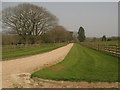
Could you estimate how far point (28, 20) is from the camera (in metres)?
29.9

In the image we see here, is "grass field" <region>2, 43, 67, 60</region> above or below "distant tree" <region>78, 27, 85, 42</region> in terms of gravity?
below

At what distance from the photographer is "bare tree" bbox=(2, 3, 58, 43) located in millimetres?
28344

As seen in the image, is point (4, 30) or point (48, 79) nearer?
point (48, 79)

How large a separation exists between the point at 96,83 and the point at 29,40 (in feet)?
97.4

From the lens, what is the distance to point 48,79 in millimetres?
→ 5176

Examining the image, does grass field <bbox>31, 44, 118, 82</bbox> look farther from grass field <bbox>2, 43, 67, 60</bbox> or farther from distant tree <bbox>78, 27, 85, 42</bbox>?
distant tree <bbox>78, 27, 85, 42</bbox>

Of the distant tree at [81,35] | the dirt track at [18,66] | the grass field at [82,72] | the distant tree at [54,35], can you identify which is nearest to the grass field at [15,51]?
the dirt track at [18,66]

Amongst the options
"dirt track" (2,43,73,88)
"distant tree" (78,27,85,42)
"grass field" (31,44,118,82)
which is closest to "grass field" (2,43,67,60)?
"dirt track" (2,43,73,88)

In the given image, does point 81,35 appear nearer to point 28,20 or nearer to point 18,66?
point 28,20

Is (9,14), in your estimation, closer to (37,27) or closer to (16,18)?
(16,18)

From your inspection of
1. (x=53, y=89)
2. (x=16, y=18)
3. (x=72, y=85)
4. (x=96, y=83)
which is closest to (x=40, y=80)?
(x=53, y=89)

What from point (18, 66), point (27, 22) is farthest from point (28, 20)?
point (18, 66)

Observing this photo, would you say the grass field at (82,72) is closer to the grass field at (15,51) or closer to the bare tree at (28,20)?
the grass field at (15,51)

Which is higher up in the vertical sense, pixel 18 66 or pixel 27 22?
pixel 27 22
